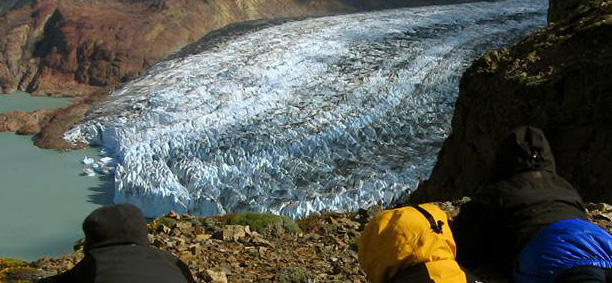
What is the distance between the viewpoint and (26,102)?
25.3 m

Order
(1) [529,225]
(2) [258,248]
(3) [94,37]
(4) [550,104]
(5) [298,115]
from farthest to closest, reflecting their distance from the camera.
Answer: (3) [94,37] → (5) [298,115] → (4) [550,104] → (2) [258,248] → (1) [529,225]

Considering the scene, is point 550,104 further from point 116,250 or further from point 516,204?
point 116,250

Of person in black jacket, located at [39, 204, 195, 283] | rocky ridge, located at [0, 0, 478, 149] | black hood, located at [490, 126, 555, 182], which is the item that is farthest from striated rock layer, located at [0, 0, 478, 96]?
person in black jacket, located at [39, 204, 195, 283]

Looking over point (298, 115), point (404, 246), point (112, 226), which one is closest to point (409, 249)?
point (404, 246)

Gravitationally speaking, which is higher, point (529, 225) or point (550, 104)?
point (529, 225)

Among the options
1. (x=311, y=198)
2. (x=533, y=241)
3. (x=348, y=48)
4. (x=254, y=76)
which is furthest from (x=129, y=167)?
(x=533, y=241)

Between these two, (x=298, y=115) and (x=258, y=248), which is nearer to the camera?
(x=258, y=248)

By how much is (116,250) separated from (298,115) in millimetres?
15253

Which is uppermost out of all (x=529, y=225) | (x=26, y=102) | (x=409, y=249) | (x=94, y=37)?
(x=409, y=249)

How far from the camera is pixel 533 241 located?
2693 mm

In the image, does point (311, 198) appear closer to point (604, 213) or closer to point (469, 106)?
point (469, 106)

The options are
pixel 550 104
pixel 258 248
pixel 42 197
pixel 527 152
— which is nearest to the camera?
pixel 527 152

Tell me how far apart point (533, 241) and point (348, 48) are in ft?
64.6

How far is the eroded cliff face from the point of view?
6.09 meters
